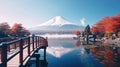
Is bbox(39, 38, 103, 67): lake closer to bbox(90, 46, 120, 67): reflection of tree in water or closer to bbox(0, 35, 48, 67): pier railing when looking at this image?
bbox(90, 46, 120, 67): reflection of tree in water

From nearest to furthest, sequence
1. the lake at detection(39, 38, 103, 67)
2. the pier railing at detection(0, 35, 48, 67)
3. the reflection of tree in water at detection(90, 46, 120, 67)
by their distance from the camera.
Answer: the pier railing at detection(0, 35, 48, 67) → the reflection of tree in water at detection(90, 46, 120, 67) → the lake at detection(39, 38, 103, 67)

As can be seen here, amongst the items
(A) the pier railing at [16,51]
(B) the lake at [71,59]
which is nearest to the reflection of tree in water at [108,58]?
(B) the lake at [71,59]

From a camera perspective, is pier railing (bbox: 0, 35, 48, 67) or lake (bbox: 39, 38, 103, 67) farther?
lake (bbox: 39, 38, 103, 67)

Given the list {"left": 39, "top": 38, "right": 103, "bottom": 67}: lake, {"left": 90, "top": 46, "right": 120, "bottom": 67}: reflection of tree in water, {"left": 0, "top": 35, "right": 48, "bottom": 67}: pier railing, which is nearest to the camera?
{"left": 0, "top": 35, "right": 48, "bottom": 67}: pier railing

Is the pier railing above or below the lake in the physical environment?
above

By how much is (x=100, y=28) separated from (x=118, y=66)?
345 feet

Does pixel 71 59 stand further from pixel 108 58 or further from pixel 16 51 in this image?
pixel 16 51

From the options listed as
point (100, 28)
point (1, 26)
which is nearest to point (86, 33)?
point (100, 28)

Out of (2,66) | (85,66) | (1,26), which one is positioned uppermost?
(1,26)

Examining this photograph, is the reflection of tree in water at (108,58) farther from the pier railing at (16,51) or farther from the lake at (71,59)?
the pier railing at (16,51)

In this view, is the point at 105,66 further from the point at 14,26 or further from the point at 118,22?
the point at 14,26

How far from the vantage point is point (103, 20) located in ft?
449

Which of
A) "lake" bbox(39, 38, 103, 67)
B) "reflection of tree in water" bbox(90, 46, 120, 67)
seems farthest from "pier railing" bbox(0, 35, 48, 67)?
"reflection of tree in water" bbox(90, 46, 120, 67)

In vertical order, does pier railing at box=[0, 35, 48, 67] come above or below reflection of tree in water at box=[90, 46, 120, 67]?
above
